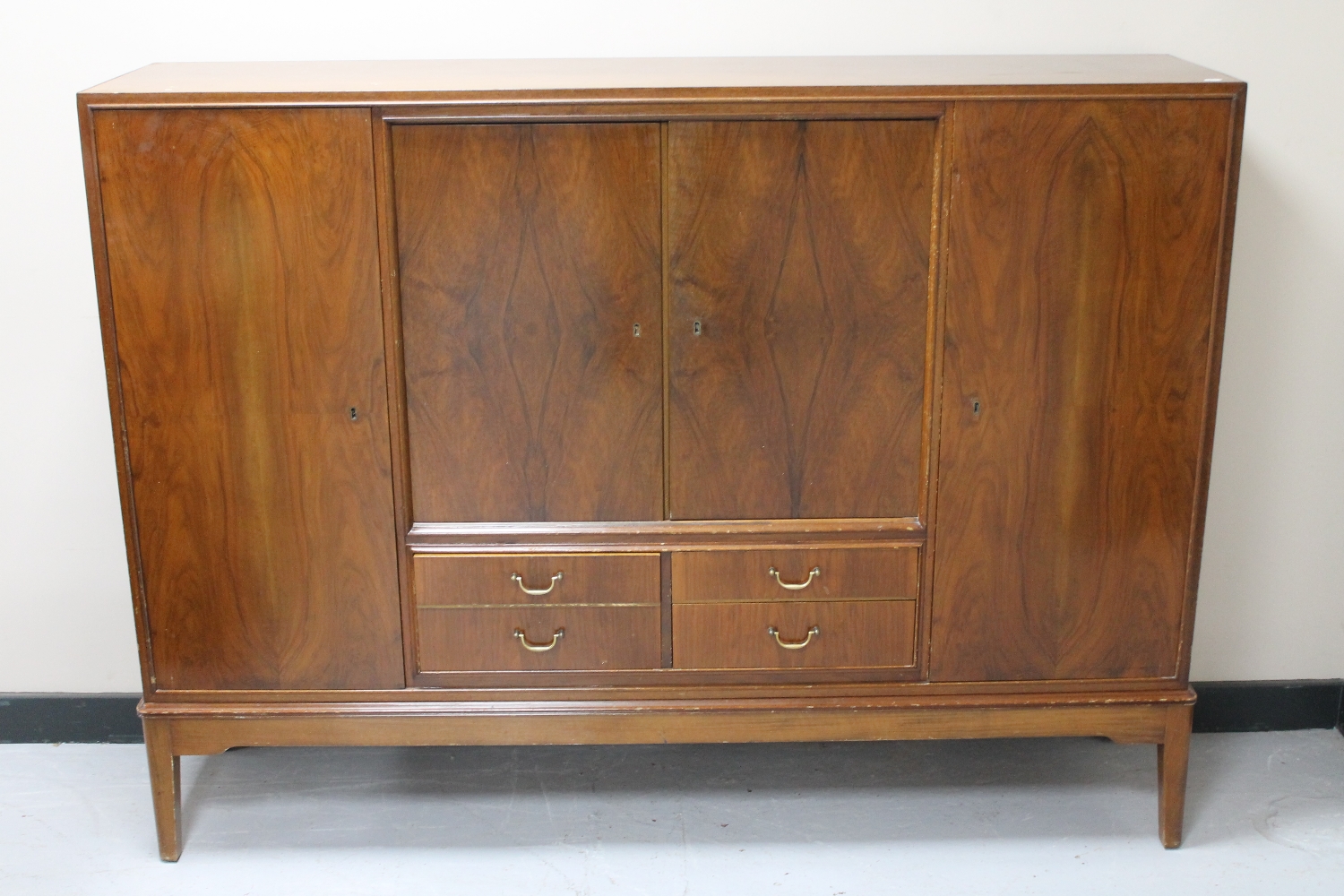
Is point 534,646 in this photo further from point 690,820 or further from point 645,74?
point 645,74

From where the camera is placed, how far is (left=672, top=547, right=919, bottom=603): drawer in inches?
90.7

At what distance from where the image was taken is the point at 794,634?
2.35 meters

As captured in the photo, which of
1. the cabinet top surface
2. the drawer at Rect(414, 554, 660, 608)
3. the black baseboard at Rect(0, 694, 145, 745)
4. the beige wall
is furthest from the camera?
the black baseboard at Rect(0, 694, 145, 745)

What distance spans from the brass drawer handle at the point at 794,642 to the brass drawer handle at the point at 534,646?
37 cm

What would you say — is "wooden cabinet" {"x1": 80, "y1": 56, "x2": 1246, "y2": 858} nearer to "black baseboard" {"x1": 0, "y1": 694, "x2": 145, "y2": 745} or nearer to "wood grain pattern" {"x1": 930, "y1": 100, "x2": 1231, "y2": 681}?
"wood grain pattern" {"x1": 930, "y1": 100, "x2": 1231, "y2": 681}

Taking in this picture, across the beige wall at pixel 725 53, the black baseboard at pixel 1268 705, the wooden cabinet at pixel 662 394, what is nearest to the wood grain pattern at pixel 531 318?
the wooden cabinet at pixel 662 394

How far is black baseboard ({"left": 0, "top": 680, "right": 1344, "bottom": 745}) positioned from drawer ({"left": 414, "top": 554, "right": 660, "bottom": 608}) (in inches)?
36.7

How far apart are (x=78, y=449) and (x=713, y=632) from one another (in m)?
1.37

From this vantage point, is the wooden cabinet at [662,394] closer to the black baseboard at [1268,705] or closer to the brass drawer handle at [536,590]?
the brass drawer handle at [536,590]

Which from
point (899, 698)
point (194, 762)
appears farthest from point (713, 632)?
point (194, 762)

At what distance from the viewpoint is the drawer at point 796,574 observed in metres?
2.30

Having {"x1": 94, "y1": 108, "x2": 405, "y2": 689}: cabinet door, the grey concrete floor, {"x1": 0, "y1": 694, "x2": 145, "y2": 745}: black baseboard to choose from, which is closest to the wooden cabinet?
{"x1": 94, "y1": 108, "x2": 405, "y2": 689}: cabinet door

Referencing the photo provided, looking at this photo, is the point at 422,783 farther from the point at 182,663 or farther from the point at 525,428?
the point at 525,428

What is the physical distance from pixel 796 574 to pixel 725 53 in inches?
Result: 39.6
